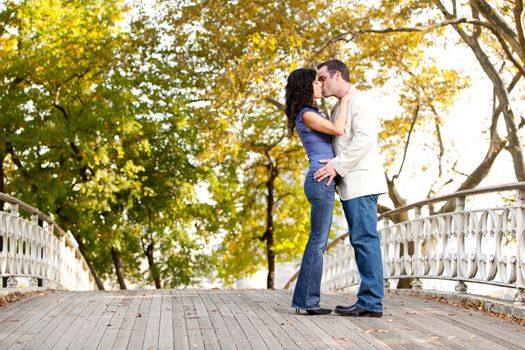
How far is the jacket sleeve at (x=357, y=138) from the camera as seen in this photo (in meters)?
6.47

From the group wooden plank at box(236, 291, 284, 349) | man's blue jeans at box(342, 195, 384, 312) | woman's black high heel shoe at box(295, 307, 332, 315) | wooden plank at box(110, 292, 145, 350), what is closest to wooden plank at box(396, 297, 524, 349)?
man's blue jeans at box(342, 195, 384, 312)

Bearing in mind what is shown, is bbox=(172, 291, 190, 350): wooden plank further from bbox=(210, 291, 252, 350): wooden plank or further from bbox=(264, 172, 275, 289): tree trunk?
bbox=(264, 172, 275, 289): tree trunk

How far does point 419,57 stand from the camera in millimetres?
22766

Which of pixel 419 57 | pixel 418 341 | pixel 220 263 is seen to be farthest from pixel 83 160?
pixel 418 341

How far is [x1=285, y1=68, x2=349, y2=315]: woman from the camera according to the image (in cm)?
656

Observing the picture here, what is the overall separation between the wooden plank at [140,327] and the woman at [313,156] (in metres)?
1.23

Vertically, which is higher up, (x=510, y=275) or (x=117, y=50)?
(x=117, y=50)

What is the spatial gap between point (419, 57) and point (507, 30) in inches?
309

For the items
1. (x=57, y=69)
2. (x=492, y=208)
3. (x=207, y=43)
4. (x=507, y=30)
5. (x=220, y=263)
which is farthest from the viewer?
(x=220, y=263)

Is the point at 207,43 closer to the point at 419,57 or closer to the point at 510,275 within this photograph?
the point at 419,57

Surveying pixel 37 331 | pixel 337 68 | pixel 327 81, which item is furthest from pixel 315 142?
pixel 37 331

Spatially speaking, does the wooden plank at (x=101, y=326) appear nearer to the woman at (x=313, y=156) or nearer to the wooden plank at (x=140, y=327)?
the wooden plank at (x=140, y=327)

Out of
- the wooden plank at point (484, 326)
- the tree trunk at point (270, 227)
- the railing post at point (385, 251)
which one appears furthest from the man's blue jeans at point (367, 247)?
the tree trunk at point (270, 227)

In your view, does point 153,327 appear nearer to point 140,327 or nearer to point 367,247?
point 140,327
